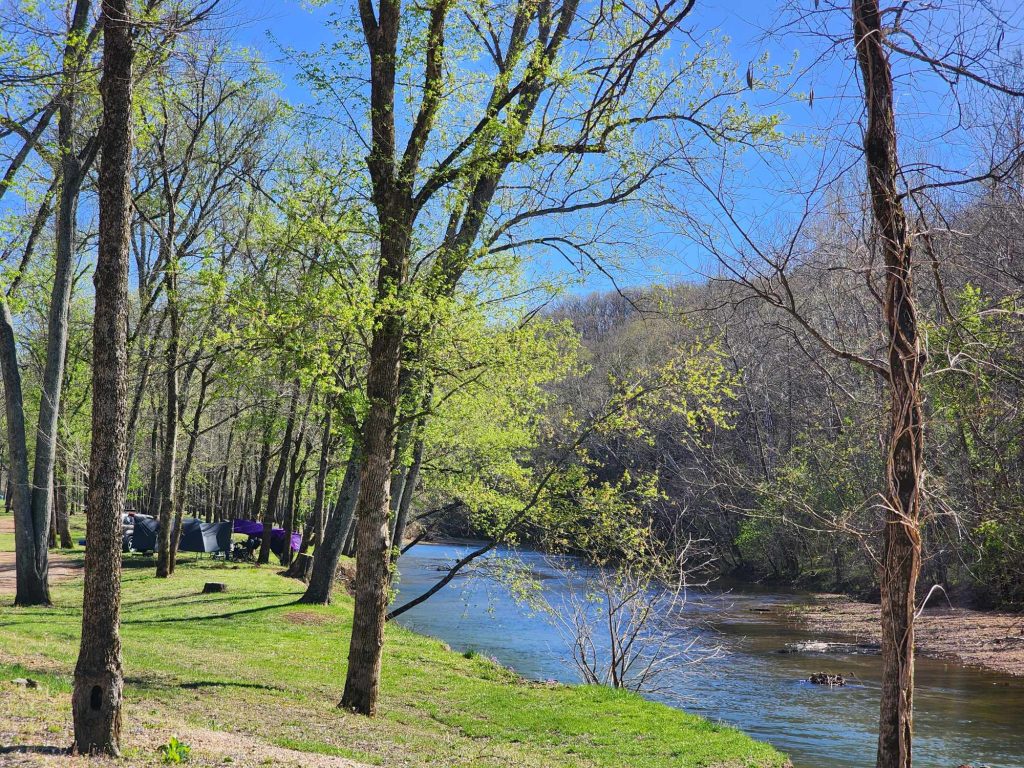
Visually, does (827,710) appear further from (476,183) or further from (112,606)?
(112,606)

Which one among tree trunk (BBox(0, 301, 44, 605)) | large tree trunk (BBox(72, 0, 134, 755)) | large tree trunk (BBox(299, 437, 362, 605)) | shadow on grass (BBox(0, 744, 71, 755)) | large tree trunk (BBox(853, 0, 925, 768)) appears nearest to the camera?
large tree trunk (BBox(853, 0, 925, 768))

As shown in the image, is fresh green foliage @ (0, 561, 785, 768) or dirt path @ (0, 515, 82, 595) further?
dirt path @ (0, 515, 82, 595)

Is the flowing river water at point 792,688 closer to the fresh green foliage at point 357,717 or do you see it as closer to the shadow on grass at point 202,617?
the fresh green foliage at point 357,717

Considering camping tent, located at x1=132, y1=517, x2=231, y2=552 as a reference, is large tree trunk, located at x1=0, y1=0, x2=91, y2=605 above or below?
above

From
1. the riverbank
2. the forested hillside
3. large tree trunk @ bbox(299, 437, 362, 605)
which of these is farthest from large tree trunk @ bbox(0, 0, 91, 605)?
the riverbank

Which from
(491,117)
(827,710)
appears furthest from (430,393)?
(827,710)

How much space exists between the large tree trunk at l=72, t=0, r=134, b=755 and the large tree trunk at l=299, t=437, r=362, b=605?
1133 cm

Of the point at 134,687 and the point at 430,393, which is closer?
the point at 134,687

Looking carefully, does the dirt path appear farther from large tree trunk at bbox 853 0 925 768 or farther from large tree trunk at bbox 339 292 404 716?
large tree trunk at bbox 853 0 925 768

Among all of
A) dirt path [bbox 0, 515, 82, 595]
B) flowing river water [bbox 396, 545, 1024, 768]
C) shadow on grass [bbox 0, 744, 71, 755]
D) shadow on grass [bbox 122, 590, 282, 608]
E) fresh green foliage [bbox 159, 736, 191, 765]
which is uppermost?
shadow on grass [bbox 0, 744, 71, 755]

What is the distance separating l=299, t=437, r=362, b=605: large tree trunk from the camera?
17.3 meters

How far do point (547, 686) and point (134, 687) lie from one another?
656 centimetres

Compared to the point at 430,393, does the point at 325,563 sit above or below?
below

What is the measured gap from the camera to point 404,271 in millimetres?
10211
